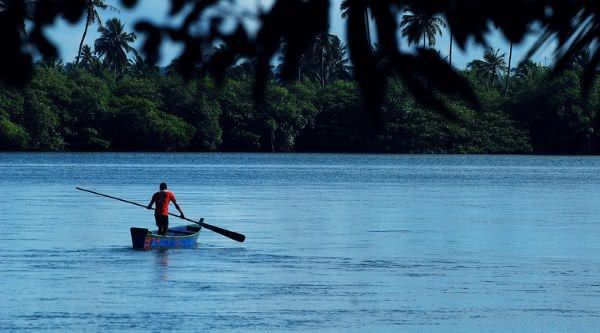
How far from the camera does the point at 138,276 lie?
1219 inches

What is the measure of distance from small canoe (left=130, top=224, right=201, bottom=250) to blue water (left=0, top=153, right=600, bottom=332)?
0.29 m

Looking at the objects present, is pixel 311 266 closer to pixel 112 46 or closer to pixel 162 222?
pixel 162 222

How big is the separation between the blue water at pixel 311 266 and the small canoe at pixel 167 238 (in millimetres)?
292

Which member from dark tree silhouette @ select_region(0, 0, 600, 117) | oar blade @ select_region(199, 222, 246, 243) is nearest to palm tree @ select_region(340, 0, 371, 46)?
dark tree silhouette @ select_region(0, 0, 600, 117)

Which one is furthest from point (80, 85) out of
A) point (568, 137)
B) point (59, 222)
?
point (59, 222)

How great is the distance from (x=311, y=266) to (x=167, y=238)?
5.10 metres

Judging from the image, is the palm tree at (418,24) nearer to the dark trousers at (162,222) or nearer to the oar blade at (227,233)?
the dark trousers at (162,222)

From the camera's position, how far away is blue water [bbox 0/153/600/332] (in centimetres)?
2406

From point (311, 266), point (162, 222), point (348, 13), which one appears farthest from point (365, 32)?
point (162, 222)

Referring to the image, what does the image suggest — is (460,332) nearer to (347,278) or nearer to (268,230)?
(347,278)

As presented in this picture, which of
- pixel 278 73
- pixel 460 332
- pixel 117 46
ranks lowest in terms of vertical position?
pixel 460 332

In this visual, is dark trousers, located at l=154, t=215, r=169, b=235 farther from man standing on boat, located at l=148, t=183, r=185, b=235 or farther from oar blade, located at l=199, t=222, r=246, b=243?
oar blade, located at l=199, t=222, r=246, b=243

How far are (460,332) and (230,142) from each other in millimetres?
135269

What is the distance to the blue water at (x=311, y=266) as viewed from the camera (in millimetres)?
24062
